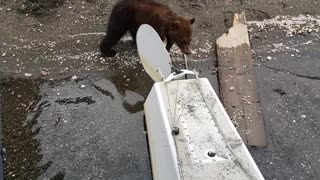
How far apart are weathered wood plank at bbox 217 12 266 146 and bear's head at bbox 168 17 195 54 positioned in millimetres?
479

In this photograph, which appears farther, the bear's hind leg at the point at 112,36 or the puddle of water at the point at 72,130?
the bear's hind leg at the point at 112,36

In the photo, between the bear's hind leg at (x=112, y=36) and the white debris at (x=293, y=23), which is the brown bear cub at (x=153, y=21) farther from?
the white debris at (x=293, y=23)

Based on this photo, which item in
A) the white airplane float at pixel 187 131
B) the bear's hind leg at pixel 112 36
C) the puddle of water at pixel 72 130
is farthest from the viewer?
the bear's hind leg at pixel 112 36

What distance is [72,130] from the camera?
4.26 meters

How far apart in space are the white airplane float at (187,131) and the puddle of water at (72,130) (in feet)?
1.23

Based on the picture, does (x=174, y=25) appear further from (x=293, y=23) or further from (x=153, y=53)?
(x=293, y=23)

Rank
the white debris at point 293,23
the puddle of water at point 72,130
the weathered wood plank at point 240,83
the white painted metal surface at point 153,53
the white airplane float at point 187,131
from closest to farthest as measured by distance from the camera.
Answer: the white airplane float at point 187,131, the puddle of water at point 72,130, the white painted metal surface at point 153,53, the weathered wood plank at point 240,83, the white debris at point 293,23

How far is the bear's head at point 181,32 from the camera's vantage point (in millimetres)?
4664

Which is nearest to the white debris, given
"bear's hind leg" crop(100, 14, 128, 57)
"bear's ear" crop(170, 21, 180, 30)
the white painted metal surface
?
"bear's ear" crop(170, 21, 180, 30)

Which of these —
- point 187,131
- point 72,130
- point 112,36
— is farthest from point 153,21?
point 187,131

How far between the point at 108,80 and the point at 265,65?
1.65 meters

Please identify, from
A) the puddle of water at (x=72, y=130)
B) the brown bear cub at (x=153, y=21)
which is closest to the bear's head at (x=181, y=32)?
the brown bear cub at (x=153, y=21)

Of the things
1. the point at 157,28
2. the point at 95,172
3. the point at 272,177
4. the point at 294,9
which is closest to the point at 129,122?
the point at 95,172

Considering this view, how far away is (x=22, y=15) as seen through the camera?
18.2 ft
